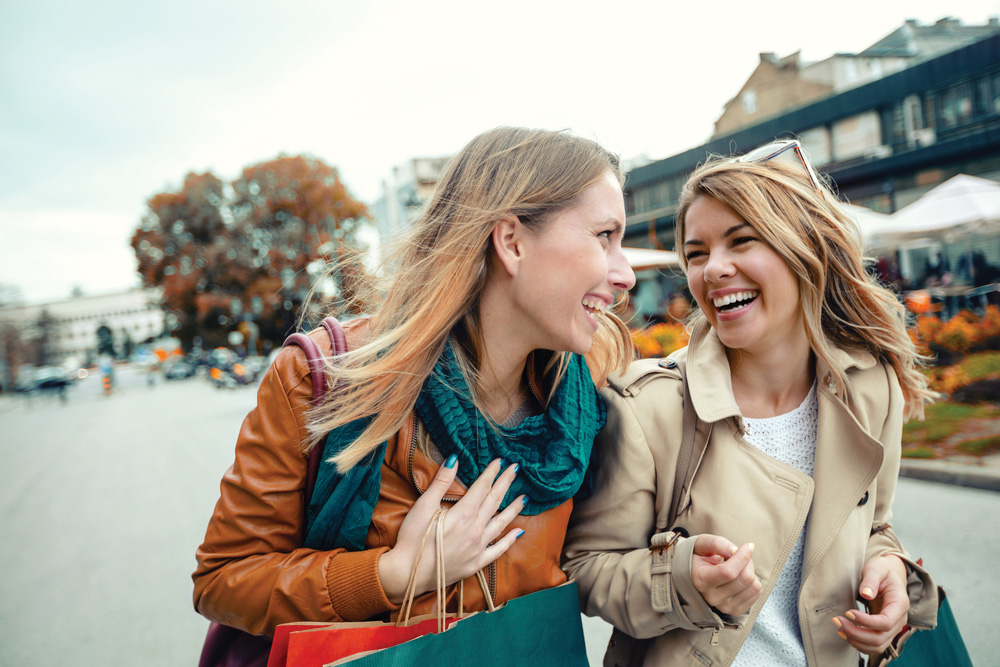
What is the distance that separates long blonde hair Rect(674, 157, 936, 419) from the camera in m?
1.67

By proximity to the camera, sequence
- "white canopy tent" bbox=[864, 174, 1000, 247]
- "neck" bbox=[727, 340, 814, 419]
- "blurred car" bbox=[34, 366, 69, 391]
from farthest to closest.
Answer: "blurred car" bbox=[34, 366, 69, 391], "white canopy tent" bbox=[864, 174, 1000, 247], "neck" bbox=[727, 340, 814, 419]

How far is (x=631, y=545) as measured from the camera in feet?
5.18

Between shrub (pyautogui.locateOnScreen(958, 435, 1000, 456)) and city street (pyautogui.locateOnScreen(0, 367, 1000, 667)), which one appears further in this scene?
shrub (pyautogui.locateOnScreen(958, 435, 1000, 456))

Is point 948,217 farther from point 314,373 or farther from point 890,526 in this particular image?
point 314,373

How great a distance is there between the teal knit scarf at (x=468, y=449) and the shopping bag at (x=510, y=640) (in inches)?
8.9

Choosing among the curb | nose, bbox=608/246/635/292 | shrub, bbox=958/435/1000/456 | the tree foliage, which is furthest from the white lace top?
the tree foliage

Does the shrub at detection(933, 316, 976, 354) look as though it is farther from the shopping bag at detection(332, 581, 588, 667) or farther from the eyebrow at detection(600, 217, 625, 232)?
the shopping bag at detection(332, 581, 588, 667)

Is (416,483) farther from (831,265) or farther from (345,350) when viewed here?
(831,265)

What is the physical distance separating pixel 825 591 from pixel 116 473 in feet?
32.6

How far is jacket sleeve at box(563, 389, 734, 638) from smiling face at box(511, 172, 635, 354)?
0.32 metres

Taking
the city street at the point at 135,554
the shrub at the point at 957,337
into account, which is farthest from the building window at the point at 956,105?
the city street at the point at 135,554

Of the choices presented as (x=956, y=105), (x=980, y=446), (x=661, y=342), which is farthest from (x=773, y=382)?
(x=956, y=105)

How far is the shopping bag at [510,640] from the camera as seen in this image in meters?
1.12

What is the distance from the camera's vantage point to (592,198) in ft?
4.95
